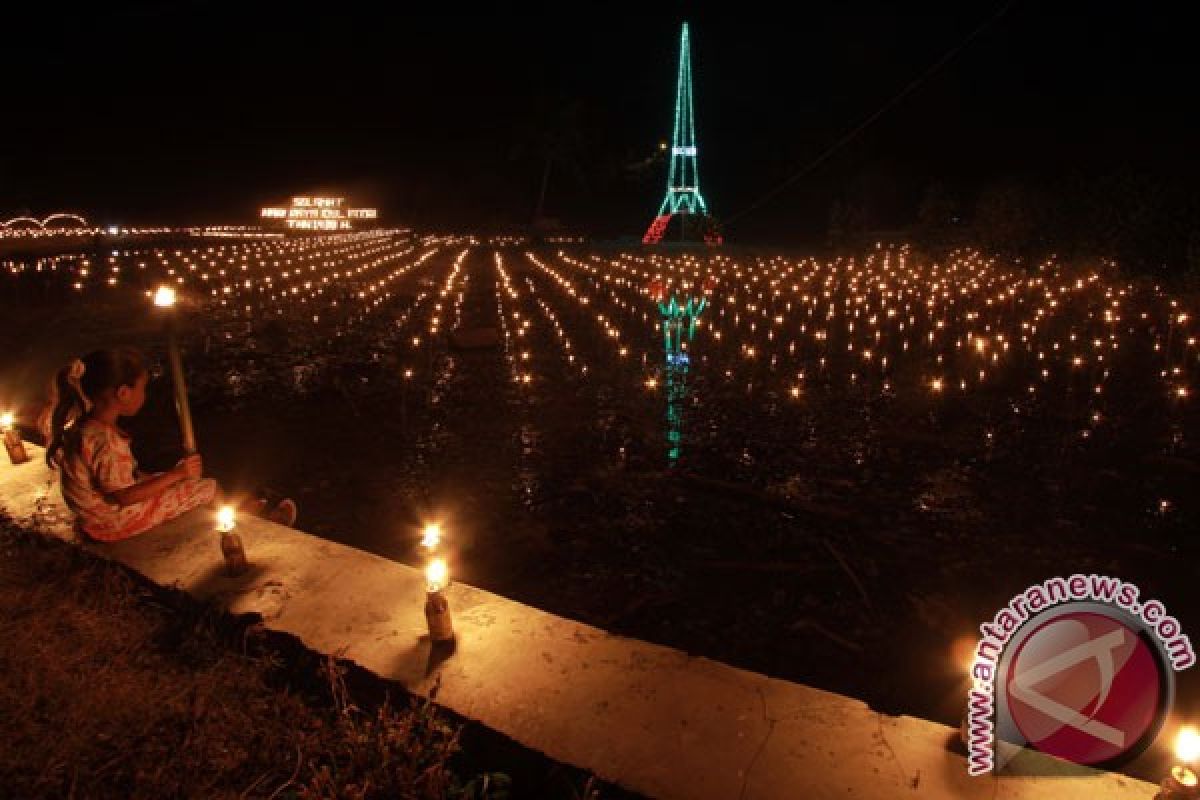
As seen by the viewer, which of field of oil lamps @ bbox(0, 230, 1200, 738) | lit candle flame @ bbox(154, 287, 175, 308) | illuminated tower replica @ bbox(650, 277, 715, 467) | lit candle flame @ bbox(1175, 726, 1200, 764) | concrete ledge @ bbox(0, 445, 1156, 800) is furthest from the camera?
illuminated tower replica @ bbox(650, 277, 715, 467)

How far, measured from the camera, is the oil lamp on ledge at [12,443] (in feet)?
21.4

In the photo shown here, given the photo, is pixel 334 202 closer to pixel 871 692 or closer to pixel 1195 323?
pixel 1195 323

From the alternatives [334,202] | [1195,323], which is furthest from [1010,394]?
[334,202]

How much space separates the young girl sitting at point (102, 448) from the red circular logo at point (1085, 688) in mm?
5343

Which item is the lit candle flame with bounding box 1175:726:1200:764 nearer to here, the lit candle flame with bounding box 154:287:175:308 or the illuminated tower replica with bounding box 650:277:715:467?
the illuminated tower replica with bounding box 650:277:715:467

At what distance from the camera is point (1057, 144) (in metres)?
30.5

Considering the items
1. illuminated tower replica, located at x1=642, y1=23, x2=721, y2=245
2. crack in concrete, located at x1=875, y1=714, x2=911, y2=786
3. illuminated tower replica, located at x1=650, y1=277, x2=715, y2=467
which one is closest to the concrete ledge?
crack in concrete, located at x1=875, y1=714, x2=911, y2=786

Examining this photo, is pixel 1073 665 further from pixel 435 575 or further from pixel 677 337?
pixel 677 337

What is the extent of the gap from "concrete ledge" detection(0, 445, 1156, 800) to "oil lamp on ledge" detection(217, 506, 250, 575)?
0.09 m

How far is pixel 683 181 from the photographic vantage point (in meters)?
45.4

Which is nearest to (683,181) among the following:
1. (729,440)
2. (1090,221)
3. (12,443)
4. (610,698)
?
(1090,221)

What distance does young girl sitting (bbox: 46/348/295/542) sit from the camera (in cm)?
463

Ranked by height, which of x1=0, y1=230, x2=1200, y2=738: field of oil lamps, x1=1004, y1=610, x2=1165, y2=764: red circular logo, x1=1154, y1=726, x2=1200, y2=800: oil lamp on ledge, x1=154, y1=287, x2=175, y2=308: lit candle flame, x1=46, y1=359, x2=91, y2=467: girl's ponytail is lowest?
x1=0, y1=230, x2=1200, y2=738: field of oil lamps

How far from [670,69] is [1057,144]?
117 ft
